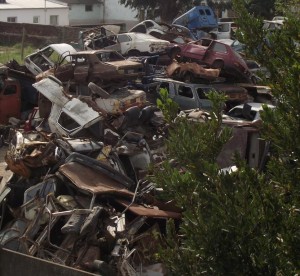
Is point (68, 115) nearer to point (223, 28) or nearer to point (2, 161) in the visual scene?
point (2, 161)

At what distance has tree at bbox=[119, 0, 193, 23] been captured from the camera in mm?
44969

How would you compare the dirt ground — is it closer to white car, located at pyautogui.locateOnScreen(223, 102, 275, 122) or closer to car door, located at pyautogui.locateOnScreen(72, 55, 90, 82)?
car door, located at pyautogui.locateOnScreen(72, 55, 90, 82)

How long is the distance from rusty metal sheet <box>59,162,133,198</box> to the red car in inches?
403

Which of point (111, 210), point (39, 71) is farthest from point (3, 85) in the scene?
point (111, 210)

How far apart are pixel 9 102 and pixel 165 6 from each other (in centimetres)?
2595

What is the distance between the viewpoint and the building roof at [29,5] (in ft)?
161

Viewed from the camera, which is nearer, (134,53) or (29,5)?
(134,53)

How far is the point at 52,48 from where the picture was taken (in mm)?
23828

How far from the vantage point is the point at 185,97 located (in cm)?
2059

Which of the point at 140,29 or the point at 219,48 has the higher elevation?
the point at 219,48

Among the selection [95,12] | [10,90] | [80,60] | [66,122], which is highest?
[80,60]

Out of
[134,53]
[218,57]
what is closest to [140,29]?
[134,53]

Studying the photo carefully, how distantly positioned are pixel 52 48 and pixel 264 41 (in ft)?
61.7

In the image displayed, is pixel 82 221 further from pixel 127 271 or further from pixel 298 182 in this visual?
pixel 298 182
